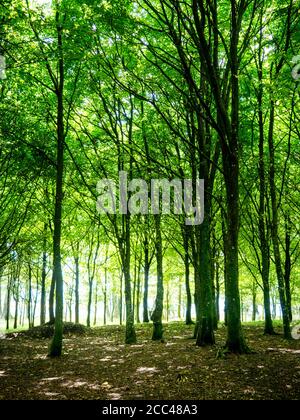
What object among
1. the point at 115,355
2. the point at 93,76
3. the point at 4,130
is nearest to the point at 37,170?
the point at 4,130

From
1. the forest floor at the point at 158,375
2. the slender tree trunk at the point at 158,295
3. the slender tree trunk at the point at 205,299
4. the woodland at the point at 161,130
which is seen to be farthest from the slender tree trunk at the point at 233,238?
the slender tree trunk at the point at 158,295

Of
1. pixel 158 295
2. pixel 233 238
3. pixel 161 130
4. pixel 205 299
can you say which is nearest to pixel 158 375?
pixel 233 238

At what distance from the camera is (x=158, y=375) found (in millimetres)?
7914

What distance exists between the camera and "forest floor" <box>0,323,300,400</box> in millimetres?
6277

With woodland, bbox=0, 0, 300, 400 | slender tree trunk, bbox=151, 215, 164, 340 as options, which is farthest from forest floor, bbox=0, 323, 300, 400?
slender tree trunk, bbox=151, 215, 164, 340

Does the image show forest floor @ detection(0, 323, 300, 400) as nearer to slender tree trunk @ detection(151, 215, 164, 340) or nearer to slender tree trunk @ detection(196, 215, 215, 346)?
slender tree trunk @ detection(196, 215, 215, 346)

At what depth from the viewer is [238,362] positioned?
852 cm

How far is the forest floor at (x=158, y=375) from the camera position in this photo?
6.28 m

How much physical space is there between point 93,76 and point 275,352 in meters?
11.6

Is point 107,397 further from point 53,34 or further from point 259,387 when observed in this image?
point 53,34

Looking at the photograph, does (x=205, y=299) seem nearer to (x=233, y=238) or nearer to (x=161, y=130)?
(x=233, y=238)

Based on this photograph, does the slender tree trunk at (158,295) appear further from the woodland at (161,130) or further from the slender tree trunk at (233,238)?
the slender tree trunk at (233,238)

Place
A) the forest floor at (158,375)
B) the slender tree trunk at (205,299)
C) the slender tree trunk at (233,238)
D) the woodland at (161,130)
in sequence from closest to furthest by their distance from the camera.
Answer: the forest floor at (158,375) → the woodland at (161,130) → the slender tree trunk at (233,238) → the slender tree trunk at (205,299)
